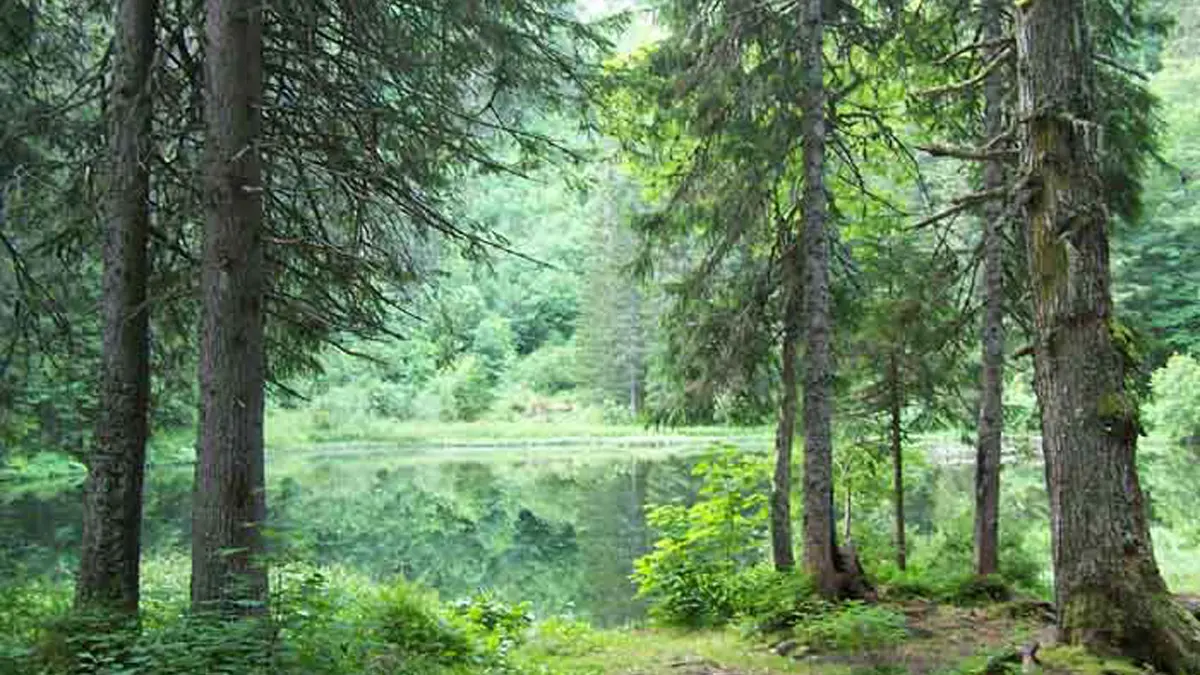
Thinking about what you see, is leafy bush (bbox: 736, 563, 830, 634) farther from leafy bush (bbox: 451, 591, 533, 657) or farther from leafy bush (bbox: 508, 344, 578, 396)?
leafy bush (bbox: 508, 344, 578, 396)

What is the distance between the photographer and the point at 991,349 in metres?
8.23

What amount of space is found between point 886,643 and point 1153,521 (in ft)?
49.6

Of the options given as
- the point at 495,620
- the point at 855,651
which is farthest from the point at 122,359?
the point at 855,651

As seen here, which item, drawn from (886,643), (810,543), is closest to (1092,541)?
(886,643)

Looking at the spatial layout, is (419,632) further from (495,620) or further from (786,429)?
(786,429)

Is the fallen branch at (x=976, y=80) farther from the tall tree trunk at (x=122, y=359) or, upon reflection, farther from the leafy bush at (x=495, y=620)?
Result: the leafy bush at (x=495, y=620)

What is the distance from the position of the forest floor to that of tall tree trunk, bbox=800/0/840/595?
0.82 meters

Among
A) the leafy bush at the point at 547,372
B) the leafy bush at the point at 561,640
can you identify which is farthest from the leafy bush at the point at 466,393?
the leafy bush at the point at 561,640

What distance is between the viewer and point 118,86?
5.20 meters

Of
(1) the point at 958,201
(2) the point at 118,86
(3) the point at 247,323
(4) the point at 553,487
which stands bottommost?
(4) the point at 553,487

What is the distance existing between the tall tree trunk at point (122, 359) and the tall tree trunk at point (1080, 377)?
4.89 meters

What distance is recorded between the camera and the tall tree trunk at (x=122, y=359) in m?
5.09

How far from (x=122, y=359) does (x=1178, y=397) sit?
3009 centimetres

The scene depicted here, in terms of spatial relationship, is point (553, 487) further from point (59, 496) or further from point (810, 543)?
point (810, 543)
